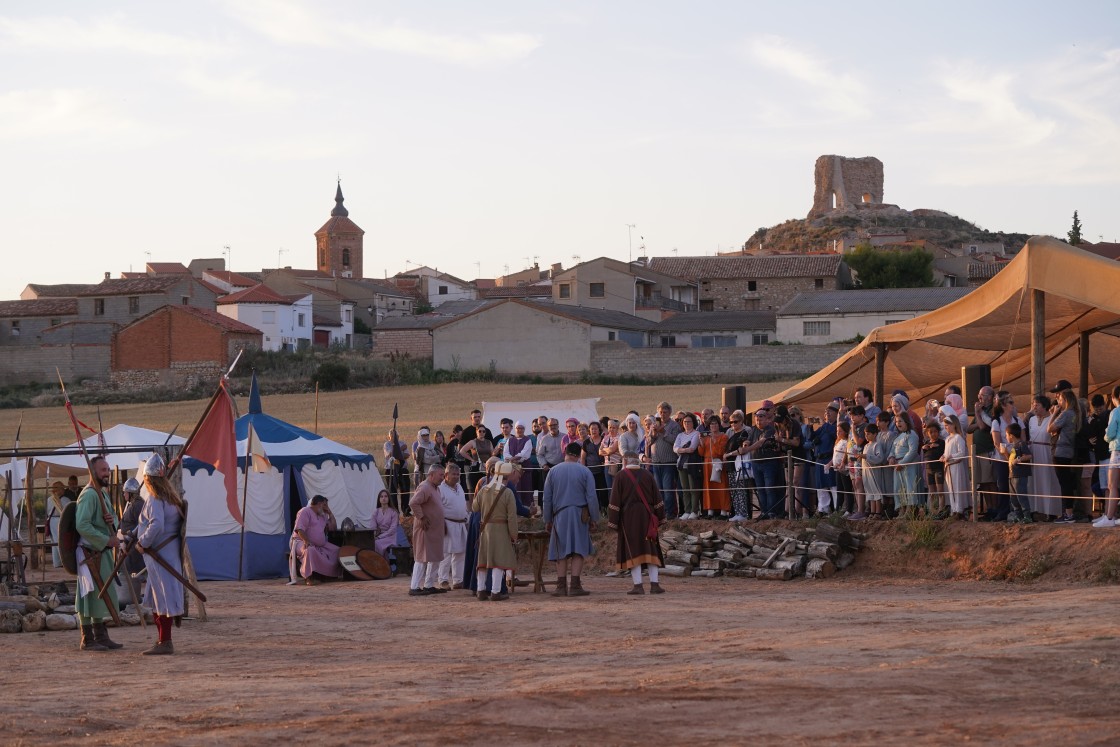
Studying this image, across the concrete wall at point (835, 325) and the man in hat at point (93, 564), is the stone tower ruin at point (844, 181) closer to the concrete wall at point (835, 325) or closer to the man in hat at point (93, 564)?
the concrete wall at point (835, 325)

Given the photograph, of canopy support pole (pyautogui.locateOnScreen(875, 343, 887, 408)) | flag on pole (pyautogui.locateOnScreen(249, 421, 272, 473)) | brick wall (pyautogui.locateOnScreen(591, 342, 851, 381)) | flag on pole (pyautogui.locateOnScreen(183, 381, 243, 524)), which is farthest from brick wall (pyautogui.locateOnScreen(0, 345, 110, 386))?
flag on pole (pyautogui.locateOnScreen(183, 381, 243, 524))

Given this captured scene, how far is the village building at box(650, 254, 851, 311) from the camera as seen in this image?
261 feet

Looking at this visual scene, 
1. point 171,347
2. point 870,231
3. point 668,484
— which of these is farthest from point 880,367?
point 870,231

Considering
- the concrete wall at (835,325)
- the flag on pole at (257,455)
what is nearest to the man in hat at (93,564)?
the flag on pole at (257,455)

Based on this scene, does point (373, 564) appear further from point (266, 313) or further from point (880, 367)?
point (266, 313)

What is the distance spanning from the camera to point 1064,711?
7496 millimetres

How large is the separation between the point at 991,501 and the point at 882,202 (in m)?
121

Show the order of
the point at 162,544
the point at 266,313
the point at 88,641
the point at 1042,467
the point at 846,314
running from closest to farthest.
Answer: the point at 162,544, the point at 88,641, the point at 1042,467, the point at 846,314, the point at 266,313

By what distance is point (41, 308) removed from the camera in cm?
8088

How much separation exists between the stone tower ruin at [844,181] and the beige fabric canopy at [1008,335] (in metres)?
110

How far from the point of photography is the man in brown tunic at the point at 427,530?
16.8m

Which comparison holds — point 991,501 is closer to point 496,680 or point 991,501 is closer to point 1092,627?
point 1092,627

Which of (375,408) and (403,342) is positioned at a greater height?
(403,342)

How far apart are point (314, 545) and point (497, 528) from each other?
5.51m
